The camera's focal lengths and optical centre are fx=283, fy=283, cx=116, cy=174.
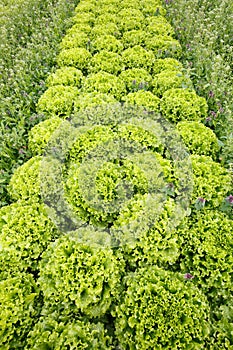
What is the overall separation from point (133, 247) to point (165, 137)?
182 cm

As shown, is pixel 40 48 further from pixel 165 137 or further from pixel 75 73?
pixel 165 137

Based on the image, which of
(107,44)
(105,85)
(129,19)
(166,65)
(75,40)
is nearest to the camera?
(105,85)

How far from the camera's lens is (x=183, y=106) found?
437cm

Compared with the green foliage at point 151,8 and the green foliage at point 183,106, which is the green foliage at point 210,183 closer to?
the green foliage at point 183,106

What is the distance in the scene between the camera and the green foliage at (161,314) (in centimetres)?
231

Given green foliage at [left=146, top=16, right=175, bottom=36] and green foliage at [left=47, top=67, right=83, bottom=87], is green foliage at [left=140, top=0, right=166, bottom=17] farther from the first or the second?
green foliage at [left=47, top=67, right=83, bottom=87]

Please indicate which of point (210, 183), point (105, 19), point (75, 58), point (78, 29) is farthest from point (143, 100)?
point (105, 19)

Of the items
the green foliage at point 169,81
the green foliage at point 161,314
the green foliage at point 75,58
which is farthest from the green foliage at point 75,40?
the green foliage at point 161,314

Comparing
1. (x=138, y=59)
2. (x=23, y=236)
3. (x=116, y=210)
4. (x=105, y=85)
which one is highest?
(x=138, y=59)

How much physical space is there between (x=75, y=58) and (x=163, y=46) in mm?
1965

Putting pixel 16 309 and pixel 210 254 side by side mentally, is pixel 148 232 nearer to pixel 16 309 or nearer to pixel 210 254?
pixel 210 254

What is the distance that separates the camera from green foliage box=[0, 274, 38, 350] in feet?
7.80

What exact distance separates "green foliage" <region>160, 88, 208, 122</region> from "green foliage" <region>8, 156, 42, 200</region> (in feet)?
7.26

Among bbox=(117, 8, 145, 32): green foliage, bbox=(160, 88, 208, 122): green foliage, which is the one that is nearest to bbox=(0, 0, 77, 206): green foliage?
bbox=(117, 8, 145, 32): green foliage
